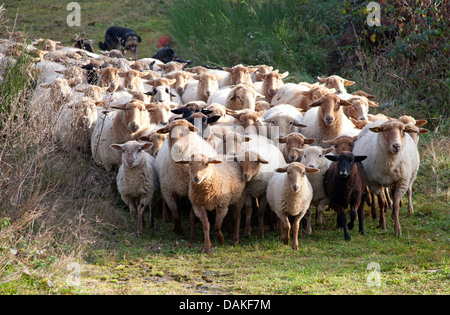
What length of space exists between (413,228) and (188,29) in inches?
482

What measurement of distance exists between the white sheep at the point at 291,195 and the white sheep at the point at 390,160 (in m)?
1.07

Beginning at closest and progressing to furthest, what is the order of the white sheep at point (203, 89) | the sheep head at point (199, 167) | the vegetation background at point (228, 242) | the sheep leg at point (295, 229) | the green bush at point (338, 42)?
the vegetation background at point (228, 242), the sheep head at point (199, 167), the sheep leg at point (295, 229), the white sheep at point (203, 89), the green bush at point (338, 42)

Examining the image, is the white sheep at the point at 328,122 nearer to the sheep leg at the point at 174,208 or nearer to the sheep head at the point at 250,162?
the sheep head at the point at 250,162

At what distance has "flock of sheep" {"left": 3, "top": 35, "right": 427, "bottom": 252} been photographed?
24.5ft

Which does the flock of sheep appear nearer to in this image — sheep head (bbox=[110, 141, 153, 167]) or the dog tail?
sheep head (bbox=[110, 141, 153, 167])

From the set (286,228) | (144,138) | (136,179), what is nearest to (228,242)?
(286,228)

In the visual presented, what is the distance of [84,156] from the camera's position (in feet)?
31.2

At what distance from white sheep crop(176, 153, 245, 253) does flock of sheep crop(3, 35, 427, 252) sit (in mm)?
13

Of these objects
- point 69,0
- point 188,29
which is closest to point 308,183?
point 188,29

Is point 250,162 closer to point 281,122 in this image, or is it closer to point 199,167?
point 199,167

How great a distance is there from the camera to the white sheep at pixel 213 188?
710 centimetres

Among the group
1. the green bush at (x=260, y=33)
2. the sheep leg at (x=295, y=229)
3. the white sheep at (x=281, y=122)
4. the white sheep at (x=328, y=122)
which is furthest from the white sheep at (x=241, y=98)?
the green bush at (x=260, y=33)

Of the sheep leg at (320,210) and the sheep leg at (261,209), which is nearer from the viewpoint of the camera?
the sheep leg at (261,209)

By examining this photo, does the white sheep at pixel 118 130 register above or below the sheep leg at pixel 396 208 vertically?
above
